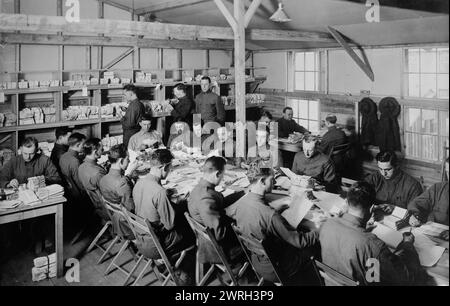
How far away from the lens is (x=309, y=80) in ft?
35.2

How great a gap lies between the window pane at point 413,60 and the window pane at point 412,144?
1.34m

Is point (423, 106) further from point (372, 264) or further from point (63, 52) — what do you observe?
point (63, 52)

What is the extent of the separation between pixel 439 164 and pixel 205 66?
659 cm

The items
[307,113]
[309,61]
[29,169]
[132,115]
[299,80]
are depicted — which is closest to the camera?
[29,169]

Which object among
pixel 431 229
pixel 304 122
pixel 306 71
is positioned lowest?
pixel 431 229

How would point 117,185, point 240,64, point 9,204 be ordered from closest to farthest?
point 9,204
point 117,185
point 240,64

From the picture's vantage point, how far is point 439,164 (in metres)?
7.98

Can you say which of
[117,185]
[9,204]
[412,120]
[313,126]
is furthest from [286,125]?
[9,204]

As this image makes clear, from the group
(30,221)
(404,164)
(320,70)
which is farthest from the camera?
(320,70)

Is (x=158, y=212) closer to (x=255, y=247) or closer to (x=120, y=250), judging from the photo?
(x=120, y=250)

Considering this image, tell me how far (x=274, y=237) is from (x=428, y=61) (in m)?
6.09

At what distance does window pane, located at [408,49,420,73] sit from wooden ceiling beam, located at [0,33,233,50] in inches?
191

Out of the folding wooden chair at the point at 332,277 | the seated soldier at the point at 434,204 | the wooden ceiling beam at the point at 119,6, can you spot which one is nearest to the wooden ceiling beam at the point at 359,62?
the seated soldier at the point at 434,204
